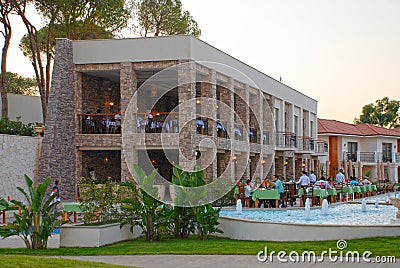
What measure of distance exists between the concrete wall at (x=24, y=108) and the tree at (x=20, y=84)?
14.6 metres

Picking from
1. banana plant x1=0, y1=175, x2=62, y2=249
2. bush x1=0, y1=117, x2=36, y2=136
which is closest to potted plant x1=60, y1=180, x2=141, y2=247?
banana plant x1=0, y1=175, x2=62, y2=249

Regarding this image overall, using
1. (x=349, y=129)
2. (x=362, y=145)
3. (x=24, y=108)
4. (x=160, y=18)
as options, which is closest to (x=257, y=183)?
(x=160, y=18)

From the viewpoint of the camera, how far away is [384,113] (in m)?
71.5

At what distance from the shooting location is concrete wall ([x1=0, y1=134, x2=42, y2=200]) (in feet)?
76.0

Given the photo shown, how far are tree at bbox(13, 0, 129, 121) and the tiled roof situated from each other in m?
22.7

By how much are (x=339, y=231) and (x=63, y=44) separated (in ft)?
59.5

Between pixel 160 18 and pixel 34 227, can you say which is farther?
pixel 160 18

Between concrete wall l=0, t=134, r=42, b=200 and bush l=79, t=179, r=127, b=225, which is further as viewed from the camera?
concrete wall l=0, t=134, r=42, b=200

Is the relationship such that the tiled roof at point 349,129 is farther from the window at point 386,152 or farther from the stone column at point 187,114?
the stone column at point 187,114

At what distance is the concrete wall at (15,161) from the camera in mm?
23156

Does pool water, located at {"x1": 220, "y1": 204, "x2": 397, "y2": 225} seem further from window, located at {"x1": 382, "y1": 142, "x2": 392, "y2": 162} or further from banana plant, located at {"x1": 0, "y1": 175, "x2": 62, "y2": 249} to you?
window, located at {"x1": 382, "y1": 142, "x2": 392, "y2": 162}

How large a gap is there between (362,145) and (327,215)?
37.5 meters
